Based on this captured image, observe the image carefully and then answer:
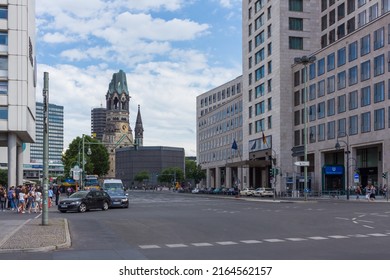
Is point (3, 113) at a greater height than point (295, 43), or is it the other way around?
point (295, 43)

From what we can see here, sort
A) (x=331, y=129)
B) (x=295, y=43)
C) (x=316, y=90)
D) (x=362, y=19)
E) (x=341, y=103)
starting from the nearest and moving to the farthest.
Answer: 1. (x=341, y=103)
2. (x=362, y=19)
3. (x=331, y=129)
4. (x=316, y=90)
5. (x=295, y=43)

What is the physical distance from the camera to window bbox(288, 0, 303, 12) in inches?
3558

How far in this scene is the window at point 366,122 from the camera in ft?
225

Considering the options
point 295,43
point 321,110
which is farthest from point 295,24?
point 321,110

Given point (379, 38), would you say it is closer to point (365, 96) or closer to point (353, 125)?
point (365, 96)

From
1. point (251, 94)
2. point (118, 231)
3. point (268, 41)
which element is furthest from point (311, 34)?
point (118, 231)

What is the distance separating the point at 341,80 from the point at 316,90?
739 cm

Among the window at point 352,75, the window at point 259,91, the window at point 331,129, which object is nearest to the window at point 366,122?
the window at point 352,75

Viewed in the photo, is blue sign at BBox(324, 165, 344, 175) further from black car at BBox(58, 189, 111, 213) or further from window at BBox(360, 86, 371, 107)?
black car at BBox(58, 189, 111, 213)

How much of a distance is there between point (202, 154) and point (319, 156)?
221 feet

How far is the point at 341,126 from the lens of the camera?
75125 mm

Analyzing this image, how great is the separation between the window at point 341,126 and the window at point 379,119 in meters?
6.97

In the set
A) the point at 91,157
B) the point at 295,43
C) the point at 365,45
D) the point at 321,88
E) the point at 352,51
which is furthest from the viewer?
the point at 91,157

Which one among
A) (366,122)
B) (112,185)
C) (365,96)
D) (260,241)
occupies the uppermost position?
(365,96)
